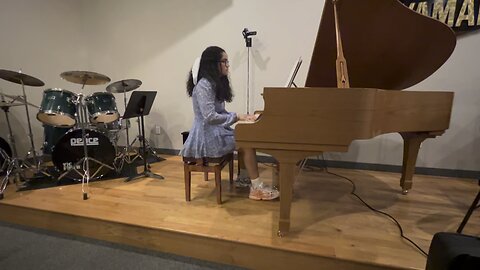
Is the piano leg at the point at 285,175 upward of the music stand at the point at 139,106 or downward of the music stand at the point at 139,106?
downward

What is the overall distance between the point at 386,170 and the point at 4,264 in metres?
3.40

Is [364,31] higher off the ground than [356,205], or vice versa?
[364,31]

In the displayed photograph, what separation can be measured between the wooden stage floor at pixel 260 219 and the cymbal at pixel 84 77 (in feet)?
3.31

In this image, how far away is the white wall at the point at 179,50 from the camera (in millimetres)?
2639

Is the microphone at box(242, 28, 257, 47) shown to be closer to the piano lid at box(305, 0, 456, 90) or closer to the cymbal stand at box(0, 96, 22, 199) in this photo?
the piano lid at box(305, 0, 456, 90)

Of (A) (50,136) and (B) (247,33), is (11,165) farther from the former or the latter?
(B) (247,33)

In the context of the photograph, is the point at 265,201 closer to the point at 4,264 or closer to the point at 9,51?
the point at 4,264

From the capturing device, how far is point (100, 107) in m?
2.60

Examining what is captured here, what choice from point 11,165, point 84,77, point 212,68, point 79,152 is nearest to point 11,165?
point 11,165

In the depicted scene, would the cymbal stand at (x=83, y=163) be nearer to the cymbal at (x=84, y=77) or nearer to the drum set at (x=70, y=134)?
the drum set at (x=70, y=134)

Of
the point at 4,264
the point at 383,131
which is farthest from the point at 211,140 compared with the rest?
the point at 4,264

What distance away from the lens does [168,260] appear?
162 cm

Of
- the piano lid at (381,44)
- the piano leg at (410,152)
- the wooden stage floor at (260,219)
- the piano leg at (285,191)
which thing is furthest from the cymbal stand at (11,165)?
the piano leg at (410,152)

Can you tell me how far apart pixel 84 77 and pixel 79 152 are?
75cm
